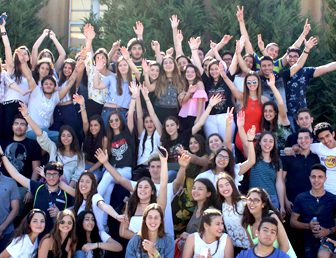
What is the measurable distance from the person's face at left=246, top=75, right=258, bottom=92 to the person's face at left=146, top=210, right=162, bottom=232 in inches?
116

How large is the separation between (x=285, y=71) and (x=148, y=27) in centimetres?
458

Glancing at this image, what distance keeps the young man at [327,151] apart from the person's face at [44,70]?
14.0 feet

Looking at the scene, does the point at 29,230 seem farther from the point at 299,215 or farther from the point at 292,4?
the point at 292,4

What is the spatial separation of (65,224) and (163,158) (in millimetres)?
1450

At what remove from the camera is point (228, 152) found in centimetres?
877

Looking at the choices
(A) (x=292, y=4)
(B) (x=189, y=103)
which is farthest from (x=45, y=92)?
(A) (x=292, y=4)

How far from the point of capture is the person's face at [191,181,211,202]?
8344 mm

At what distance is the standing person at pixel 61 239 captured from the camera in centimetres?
815

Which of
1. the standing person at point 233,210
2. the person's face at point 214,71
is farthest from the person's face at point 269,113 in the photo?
the standing person at point 233,210

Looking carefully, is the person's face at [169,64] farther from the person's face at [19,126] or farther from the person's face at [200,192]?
the person's face at [200,192]

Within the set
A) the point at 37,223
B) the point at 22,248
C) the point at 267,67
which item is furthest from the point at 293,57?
the point at 22,248

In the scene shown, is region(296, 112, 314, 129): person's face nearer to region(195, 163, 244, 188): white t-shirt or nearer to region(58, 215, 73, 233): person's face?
region(195, 163, 244, 188): white t-shirt

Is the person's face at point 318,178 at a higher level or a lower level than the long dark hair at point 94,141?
lower

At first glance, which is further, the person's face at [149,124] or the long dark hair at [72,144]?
the person's face at [149,124]
